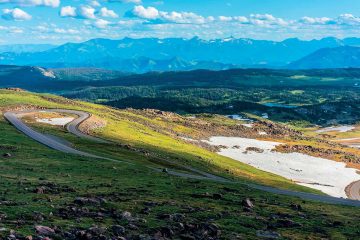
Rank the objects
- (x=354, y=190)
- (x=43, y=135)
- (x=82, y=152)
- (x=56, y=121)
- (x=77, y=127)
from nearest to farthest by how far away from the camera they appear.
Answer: (x=82, y=152) < (x=43, y=135) < (x=354, y=190) < (x=77, y=127) < (x=56, y=121)

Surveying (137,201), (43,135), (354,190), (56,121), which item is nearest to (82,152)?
(43,135)

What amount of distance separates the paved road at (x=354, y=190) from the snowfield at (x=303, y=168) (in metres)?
1.60

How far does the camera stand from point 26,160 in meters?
75.3

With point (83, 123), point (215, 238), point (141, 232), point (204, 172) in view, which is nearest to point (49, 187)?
point (141, 232)

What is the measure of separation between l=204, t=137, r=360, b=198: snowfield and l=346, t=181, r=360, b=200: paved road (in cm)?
160

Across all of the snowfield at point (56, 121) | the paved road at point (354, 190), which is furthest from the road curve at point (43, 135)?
the paved road at point (354, 190)

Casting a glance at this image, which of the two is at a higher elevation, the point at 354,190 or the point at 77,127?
the point at 77,127

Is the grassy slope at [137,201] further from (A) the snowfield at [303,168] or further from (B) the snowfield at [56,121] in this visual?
(B) the snowfield at [56,121]

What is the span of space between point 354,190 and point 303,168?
35.5 m

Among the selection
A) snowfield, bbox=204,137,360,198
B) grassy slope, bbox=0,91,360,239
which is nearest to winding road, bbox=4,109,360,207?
snowfield, bbox=204,137,360,198

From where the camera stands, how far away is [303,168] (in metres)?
168

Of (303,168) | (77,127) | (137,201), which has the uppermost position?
(137,201)

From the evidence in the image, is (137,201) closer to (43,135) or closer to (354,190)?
(43,135)

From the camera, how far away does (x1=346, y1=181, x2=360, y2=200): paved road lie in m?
122
